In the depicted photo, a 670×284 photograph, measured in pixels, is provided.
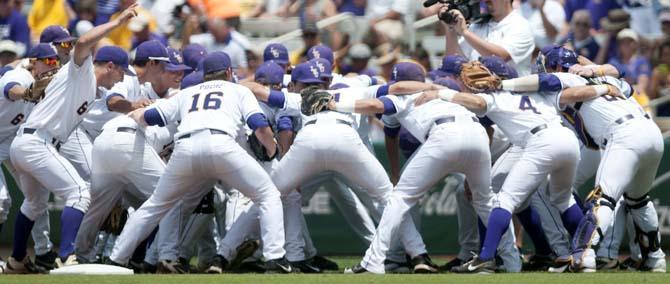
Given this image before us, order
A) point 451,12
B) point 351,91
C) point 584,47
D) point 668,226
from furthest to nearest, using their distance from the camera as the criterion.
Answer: point 584,47, point 668,226, point 451,12, point 351,91

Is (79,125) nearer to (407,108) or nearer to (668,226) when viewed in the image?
(407,108)

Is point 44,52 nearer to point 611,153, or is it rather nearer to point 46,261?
point 46,261

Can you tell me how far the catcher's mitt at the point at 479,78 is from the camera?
11.4 meters

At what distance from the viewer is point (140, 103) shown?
39.4ft

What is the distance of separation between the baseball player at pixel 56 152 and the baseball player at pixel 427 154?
6.94 ft

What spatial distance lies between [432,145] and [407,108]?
45cm

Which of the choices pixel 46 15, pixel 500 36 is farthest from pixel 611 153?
pixel 46 15

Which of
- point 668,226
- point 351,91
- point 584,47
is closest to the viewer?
point 351,91

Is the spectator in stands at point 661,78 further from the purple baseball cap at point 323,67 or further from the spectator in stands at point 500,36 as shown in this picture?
the purple baseball cap at point 323,67

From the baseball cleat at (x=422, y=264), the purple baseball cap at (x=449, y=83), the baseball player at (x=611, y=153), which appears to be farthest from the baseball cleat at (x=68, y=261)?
the baseball player at (x=611, y=153)

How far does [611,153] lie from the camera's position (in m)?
11.5

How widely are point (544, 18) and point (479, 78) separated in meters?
4.85

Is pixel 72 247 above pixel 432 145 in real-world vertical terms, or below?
below

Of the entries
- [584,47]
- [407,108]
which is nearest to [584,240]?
[407,108]
